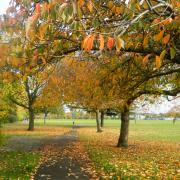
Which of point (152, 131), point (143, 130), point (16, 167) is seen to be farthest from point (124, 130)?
point (143, 130)

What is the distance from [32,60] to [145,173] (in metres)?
7.02

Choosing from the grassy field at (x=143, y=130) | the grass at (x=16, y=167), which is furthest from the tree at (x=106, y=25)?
the grassy field at (x=143, y=130)

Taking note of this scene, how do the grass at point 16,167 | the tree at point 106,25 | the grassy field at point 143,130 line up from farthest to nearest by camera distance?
the grassy field at point 143,130 → the grass at point 16,167 → the tree at point 106,25

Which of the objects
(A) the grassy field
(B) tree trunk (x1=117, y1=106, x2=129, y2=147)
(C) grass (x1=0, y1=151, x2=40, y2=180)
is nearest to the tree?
(C) grass (x1=0, y1=151, x2=40, y2=180)

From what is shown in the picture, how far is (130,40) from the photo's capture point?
8.95 m

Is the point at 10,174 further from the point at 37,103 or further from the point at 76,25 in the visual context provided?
the point at 37,103

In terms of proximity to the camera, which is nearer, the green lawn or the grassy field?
the green lawn

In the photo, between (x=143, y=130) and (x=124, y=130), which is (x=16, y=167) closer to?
(x=124, y=130)

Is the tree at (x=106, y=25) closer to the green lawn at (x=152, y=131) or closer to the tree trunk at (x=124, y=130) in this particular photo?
the tree trunk at (x=124, y=130)

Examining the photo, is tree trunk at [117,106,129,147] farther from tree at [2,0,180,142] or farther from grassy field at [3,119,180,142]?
tree at [2,0,180,142]

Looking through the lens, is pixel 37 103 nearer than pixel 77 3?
No

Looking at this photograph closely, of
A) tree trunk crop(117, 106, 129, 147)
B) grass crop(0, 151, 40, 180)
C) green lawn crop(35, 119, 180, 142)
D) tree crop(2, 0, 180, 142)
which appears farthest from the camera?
→ green lawn crop(35, 119, 180, 142)

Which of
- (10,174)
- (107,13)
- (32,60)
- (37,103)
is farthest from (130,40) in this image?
(37,103)

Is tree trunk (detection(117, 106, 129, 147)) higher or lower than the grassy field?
higher
